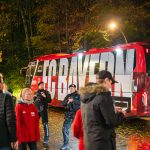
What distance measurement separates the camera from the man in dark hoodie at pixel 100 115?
5266 millimetres

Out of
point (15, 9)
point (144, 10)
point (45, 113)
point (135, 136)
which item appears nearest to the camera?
point (45, 113)

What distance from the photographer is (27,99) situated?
26.4 ft

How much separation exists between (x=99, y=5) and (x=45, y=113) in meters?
19.5

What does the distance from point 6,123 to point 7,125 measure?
41mm

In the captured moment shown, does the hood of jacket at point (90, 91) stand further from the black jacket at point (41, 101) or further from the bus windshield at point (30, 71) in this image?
the bus windshield at point (30, 71)

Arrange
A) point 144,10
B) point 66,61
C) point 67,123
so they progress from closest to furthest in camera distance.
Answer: point 67,123 → point 66,61 → point 144,10

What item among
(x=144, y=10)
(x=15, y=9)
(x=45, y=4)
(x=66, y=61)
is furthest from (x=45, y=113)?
(x=15, y=9)

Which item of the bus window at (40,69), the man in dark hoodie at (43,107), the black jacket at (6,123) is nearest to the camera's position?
the black jacket at (6,123)

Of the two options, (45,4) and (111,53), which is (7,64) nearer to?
(45,4)

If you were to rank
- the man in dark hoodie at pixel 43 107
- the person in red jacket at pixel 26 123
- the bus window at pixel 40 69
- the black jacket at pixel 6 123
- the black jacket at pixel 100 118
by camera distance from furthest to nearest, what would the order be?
the bus window at pixel 40 69 → the man in dark hoodie at pixel 43 107 → the person in red jacket at pixel 26 123 → the black jacket at pixel 6 123 → the black jacket at pixel 100 118

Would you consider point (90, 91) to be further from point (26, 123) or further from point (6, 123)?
point (26, 123)

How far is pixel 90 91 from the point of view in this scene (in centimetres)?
541

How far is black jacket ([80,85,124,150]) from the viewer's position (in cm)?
526

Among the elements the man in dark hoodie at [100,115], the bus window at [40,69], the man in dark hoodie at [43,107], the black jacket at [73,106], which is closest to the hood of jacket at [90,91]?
the man in dark hoodie at [100,115]
